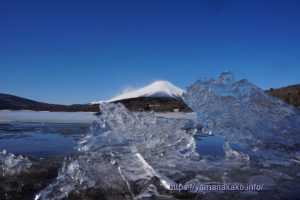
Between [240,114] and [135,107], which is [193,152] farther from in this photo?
[135,107]

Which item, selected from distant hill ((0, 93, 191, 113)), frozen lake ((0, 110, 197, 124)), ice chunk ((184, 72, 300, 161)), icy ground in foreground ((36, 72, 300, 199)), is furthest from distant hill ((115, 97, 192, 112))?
ice chunk ((184, 72, 300, 161))

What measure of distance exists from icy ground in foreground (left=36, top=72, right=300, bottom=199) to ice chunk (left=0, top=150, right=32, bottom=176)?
1.65ft

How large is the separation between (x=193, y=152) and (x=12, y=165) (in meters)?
2.38

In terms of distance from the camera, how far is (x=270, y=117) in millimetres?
5711

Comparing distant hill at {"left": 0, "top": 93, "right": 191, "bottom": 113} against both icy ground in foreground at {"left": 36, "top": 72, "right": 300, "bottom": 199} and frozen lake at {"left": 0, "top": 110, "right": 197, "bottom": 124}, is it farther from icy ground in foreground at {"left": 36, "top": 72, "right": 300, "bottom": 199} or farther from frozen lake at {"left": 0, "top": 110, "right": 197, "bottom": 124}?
icy ground in foreground at {"left": 36, "top": 72, "right": 300, "bottom": 199}

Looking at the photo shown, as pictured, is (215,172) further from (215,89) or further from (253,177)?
(215,89)

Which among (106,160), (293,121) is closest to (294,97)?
(293,121)

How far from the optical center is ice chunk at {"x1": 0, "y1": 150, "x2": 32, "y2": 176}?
332cm

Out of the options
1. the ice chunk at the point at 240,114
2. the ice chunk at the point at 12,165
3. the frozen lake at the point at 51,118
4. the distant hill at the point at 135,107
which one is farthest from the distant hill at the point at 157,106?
the ice chunk at the point at 12,165

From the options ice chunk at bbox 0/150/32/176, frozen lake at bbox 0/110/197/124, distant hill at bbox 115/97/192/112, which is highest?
distant hill at bbox 115/97/192/112

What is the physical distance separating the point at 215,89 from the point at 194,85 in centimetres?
37

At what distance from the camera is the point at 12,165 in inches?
138

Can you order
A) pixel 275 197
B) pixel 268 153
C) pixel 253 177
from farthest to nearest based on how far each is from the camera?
pixel 268 153 < pixel 253 177 < pixel 275 197

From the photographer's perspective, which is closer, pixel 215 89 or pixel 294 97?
pixel 215 89
